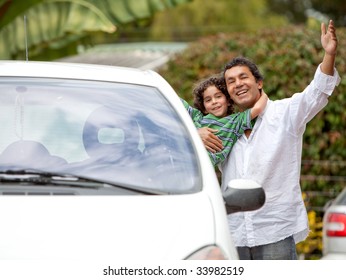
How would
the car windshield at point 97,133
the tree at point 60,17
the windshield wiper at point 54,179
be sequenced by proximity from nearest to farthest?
the windshield wiper at point 54,179
the car windshield at point 97,133
the tree at point 60,17

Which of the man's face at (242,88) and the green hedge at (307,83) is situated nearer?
the man's face at (242,88)

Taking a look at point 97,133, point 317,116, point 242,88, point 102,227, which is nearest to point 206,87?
point 242,88

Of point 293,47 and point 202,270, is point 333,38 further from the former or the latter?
point 293,47

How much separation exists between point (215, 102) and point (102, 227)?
1.99m

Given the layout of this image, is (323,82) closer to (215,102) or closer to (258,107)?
(258,107)

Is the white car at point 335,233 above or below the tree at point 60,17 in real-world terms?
below

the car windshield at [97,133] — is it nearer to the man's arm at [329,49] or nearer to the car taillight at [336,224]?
the man's arm at [329,49]

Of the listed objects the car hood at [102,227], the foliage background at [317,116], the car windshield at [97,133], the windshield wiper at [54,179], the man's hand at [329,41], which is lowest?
the car hood at [102,227]

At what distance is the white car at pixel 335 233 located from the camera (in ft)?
24.3

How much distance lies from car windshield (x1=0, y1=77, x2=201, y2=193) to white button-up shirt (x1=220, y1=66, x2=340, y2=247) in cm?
78

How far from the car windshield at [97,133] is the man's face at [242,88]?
785 millimetres

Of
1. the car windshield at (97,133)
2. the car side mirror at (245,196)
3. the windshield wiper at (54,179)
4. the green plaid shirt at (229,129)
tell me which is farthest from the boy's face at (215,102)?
the windshield wiper at (54,179)

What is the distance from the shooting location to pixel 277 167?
5883 mm

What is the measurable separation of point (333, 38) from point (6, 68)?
6.15ft
